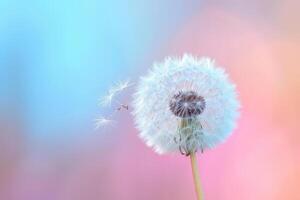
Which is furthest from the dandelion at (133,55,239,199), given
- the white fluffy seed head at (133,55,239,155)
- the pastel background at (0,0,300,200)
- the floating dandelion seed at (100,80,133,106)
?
the pastel background at (0,0,300,200)

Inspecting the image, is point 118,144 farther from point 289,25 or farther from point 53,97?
point 289,25

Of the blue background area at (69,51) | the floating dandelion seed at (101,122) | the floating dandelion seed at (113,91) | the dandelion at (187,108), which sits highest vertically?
the blue background area at (69,51)

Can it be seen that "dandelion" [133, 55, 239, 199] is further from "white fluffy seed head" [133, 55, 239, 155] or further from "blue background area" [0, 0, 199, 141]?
"blue background area" [0, 0, 199, 141]

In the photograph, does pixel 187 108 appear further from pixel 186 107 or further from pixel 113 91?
pixel 113 91

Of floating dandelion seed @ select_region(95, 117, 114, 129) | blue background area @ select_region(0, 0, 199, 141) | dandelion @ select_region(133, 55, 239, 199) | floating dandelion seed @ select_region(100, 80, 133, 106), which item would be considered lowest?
dandelion @ select_region(133, 55, 239, 199)

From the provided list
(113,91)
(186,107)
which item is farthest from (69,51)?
(186,107)

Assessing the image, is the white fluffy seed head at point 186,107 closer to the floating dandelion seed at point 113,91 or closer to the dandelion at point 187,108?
the dandelion at point 187,108

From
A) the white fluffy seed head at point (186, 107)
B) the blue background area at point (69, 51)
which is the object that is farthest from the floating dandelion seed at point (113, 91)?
the white fluffy seed head at point (186, 107)
